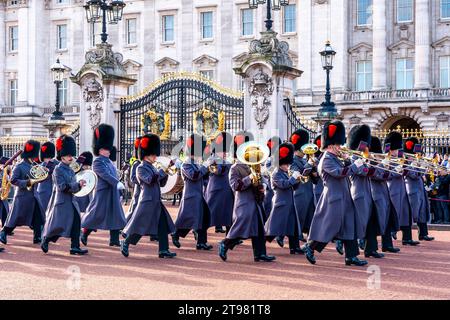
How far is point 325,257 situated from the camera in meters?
10.3

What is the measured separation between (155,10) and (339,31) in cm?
1112

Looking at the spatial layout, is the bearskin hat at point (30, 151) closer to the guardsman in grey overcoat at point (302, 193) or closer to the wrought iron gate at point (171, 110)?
the guardsman in grey overcoat at point (302, 193)

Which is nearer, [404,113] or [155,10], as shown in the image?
[404,113]

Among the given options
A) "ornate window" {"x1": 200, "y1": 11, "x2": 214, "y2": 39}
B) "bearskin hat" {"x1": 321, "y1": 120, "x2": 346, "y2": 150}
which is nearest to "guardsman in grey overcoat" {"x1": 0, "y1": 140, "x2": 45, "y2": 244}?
"bearskin hat" {"x1": 321, "y1": 120, "x2": 346, "y2": 150}

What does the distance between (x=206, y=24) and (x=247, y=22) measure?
249 cm

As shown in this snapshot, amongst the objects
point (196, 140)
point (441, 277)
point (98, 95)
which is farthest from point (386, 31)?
point (441, 277)

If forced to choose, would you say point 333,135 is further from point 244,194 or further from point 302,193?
point 302,193

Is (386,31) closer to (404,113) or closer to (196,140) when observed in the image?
(404,113)

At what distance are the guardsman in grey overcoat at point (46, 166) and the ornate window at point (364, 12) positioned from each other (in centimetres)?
2640

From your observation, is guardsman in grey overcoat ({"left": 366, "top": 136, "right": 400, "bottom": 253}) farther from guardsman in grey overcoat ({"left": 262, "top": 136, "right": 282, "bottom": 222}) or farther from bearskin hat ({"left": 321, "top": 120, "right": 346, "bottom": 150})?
guardsman in grey overcoat ({"left": 262, "top": 136, "right": 282, "bottom": 222})

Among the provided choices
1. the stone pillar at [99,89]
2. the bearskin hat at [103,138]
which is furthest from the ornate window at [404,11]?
the bearskin hat at [103,138]

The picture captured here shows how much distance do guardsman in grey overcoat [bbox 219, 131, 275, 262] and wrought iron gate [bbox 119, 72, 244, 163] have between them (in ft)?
25.4

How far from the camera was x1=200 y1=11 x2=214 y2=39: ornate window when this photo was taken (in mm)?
39719

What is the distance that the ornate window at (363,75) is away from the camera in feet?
119
